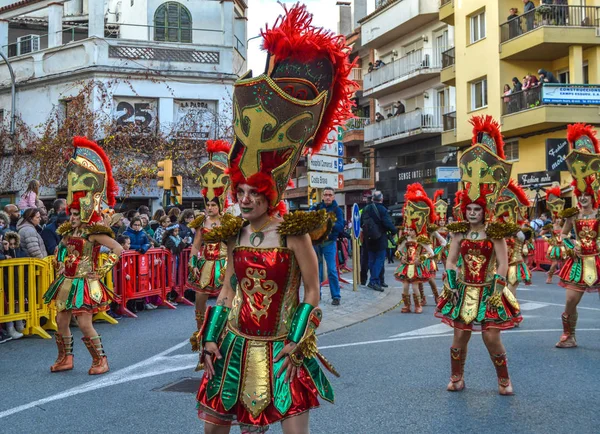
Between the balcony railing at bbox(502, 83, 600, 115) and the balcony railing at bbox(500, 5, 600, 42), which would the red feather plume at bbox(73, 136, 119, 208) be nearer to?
→ the balcony railing at bbox(502, 83, 600, 115)

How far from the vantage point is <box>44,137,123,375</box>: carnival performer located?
7559 mm

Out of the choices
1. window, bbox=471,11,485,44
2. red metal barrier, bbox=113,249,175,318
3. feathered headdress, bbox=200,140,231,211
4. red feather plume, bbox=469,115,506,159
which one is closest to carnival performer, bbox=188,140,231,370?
feathered headdress, bbox=200,140,231,211

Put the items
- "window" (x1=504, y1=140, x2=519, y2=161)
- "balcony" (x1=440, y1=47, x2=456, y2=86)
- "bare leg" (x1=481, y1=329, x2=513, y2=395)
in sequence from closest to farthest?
"bare leg" (x1=481, y1=329, x2=513, y2=395)
"window" (x1=504, y1=140, x2=519, y2=161)
"balcony" (x1=440, y1=47, x2=456, y2=86)

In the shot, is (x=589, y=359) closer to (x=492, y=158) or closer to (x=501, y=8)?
(x=492, y=158)

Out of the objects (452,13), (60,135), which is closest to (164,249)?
(60,135)

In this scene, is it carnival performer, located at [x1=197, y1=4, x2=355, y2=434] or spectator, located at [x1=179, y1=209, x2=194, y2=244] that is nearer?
carnival performer, located at [x1=197, y1=4, x2=355, y2=434]

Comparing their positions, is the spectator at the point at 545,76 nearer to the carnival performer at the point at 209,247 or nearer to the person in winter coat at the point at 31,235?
the carnival performer at the point at 209,247

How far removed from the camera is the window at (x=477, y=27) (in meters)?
32.7

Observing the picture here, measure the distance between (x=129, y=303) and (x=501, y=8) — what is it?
939 inches

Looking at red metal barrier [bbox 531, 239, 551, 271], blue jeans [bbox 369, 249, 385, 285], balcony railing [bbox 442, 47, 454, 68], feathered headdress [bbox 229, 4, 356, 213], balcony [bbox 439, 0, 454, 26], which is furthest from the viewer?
balcony railing [bbox 442, 47, 454, 68]

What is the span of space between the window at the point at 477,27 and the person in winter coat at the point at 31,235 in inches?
1016

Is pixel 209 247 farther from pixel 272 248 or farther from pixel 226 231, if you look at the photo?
pixel 272 248

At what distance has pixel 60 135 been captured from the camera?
26.7 metres

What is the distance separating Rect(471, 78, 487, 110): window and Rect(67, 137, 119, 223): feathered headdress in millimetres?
26914
